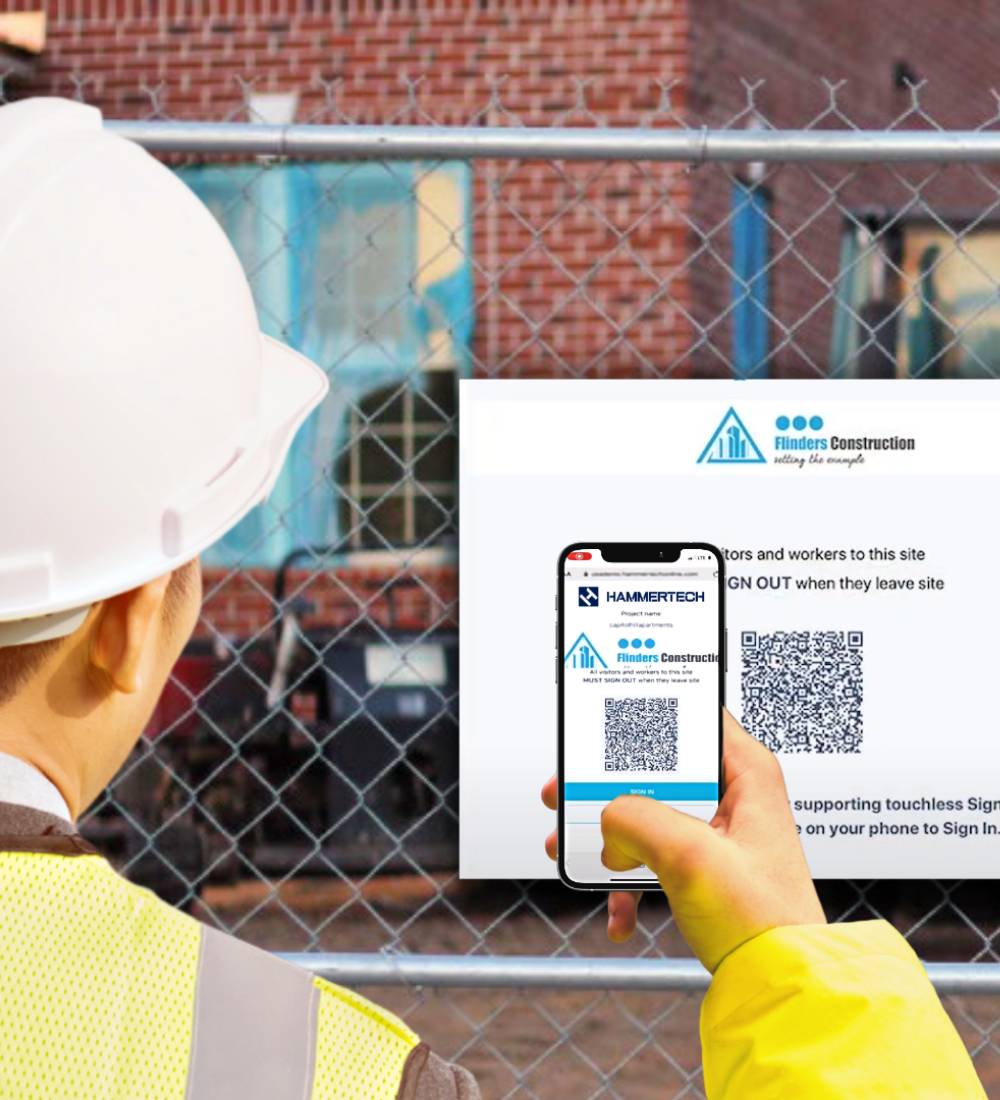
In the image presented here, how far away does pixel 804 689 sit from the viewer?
2949mm

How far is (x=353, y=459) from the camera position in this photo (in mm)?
10844

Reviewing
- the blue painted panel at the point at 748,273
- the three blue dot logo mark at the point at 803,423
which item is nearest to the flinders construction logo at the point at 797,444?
the three blue dot logo mark at the point at 803,423

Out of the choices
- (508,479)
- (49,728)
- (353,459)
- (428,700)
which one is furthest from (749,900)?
(353,459)

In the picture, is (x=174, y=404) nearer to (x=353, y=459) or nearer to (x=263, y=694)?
(x=263, y=694)

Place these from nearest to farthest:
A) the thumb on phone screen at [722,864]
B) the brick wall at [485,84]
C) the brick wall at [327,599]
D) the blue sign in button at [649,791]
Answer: the thumb on phone screen at [722,864]
the blue sign in button at [649,791]
the brick wall at [327,599]
the brick wall at [485,84]

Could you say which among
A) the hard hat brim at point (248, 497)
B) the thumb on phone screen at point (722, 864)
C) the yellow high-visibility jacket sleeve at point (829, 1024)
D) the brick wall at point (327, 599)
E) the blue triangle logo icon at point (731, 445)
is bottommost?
the yellow high-visibility jacket sleeve at point (829, 1024)

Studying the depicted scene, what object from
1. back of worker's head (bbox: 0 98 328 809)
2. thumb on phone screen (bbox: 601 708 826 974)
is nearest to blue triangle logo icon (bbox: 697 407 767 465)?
thumb on phone screen (bbox: 601 708 826 974)

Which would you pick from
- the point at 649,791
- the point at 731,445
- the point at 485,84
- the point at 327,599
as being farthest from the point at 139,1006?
the point at 485,84

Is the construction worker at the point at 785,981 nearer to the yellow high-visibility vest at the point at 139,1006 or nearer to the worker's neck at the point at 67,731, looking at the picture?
the yellow high-visibility vest at the point at 139,1006

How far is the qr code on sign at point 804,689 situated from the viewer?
2945mm

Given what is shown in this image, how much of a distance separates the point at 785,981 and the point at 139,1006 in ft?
1.48

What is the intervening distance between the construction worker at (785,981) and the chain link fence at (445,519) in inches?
64.1

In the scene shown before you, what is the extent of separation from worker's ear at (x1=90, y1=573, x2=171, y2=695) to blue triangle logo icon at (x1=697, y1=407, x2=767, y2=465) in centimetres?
165

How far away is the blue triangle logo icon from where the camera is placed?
9.53ft
